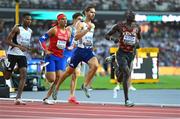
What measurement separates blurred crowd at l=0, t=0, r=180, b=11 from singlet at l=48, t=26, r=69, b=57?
2971 centimetres

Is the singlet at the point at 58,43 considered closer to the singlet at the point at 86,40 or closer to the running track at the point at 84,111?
the singlet at the point at 86,40

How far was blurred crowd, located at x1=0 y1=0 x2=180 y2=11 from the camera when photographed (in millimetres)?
44656

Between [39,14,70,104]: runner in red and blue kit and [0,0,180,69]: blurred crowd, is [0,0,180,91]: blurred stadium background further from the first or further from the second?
[39,14,70,104]: runner in red and blue kit

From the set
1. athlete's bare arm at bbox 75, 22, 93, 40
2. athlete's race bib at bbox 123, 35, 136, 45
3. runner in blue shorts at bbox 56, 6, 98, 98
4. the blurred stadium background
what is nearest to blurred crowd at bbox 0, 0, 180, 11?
the blurred stadium background

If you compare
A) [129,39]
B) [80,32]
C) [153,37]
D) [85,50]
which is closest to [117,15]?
[153,37]

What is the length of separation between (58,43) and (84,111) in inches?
109

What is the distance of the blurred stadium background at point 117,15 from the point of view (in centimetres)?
4338

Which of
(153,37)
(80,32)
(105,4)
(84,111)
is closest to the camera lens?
(84,111)

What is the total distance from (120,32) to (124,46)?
32 centimetres

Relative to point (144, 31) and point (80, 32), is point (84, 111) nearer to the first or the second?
point (80, 32)

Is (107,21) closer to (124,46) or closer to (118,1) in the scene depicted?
(118,1)

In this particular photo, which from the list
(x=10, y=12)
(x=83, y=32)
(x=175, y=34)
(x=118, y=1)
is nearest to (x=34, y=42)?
(x=10, y=12)

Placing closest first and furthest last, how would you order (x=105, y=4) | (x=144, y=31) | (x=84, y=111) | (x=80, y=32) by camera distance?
(x=84, y=111) → (x=80, y=32) → (x=105, y=4) → (x=144, y=31)

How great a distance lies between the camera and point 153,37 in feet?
153
